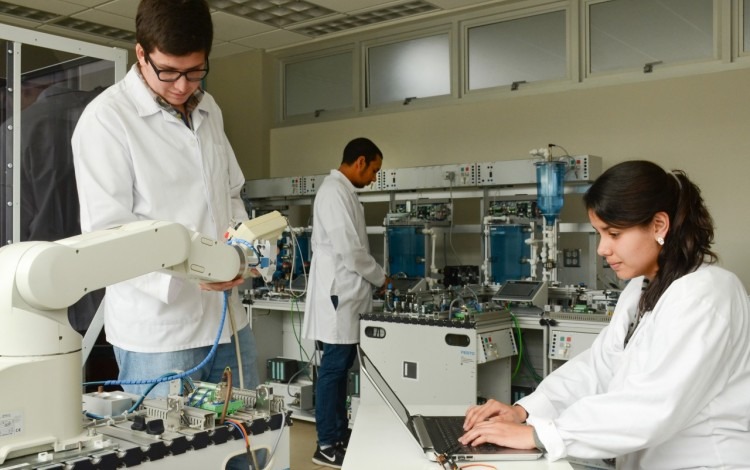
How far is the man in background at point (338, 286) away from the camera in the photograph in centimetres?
375

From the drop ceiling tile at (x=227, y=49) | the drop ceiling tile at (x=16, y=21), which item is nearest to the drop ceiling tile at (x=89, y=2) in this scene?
the drop ceiling tile at (x=16, y=21)

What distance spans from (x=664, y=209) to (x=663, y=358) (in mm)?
324

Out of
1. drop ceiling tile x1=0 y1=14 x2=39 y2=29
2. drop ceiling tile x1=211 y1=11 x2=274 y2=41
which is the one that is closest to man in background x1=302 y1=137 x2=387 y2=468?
drop ceiling tile x1=211 y1=11 x2=274 y2=41

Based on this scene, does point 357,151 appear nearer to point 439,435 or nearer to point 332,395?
point 332,395

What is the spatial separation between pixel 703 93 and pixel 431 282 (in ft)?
6.69

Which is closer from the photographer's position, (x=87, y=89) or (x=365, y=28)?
(x=87, y=89)

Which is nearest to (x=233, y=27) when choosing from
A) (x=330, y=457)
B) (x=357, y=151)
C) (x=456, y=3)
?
(x=456, y=3)

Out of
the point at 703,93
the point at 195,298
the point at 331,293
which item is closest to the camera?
the point at 195,298

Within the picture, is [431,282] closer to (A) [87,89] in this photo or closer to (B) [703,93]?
(B) [703,93]

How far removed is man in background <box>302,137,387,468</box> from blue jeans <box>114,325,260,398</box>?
2.19m

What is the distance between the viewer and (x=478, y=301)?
12.8 feet

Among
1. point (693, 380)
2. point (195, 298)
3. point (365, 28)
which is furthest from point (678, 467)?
point (365, 28)

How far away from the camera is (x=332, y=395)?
3750 mm

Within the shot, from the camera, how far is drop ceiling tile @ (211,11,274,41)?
17.3 ft
